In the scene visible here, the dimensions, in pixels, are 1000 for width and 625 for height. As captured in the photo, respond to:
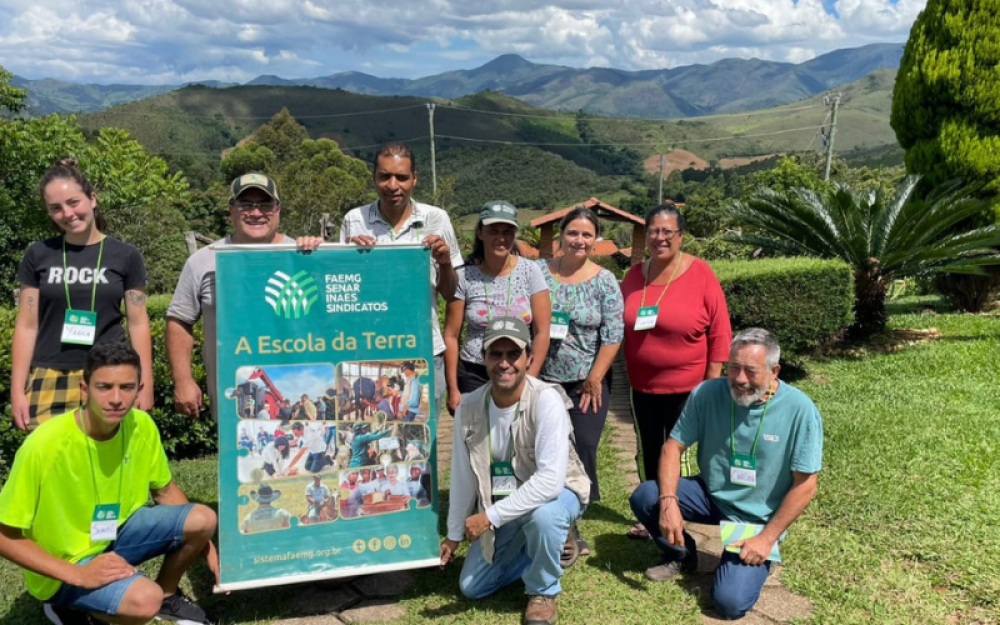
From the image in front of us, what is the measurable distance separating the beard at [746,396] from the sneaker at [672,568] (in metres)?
0.89

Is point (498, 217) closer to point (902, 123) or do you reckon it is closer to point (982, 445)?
point (982, 445)

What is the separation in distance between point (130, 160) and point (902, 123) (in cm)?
4546

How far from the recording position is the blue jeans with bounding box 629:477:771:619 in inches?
125

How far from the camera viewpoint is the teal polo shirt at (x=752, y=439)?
3186 mm

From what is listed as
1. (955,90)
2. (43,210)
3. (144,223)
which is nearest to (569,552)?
(955,90)

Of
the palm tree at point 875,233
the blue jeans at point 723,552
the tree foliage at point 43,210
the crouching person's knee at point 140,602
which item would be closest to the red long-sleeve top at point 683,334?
the blue jeans at point 723,552

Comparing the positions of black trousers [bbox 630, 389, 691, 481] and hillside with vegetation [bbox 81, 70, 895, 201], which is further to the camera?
Answer: hillside with vegetation [bbox 81, 70, 895, 201]

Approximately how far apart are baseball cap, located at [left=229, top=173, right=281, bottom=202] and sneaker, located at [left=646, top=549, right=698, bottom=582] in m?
2.60

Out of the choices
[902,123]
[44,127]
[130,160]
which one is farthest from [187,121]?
[902,123]

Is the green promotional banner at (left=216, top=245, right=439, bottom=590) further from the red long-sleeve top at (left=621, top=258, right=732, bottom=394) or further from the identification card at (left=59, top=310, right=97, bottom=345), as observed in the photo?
the red long-sleeve top at (left=621, top=258, right=732, bottom=394)

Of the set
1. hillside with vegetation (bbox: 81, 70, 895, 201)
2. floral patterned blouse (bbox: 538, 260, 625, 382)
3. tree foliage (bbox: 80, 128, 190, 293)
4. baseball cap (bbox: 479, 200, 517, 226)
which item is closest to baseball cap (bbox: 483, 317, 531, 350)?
baseball cap (bbox: 479, 200, 517, 226)

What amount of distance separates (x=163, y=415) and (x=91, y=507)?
288 cm

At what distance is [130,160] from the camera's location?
44.5 metres

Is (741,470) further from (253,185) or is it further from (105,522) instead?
(105,522)
